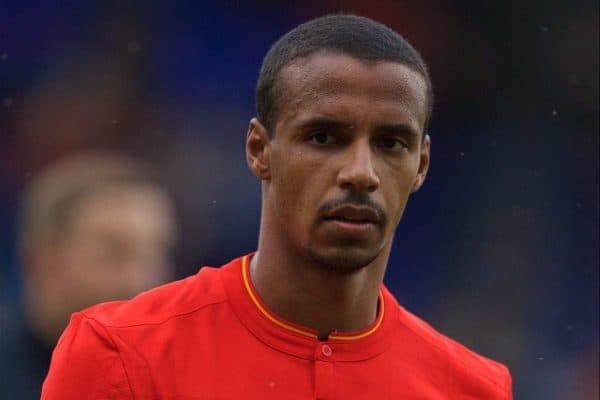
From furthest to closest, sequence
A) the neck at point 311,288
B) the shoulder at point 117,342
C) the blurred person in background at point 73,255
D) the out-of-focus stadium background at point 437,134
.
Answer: the out-of-focus stadium background at point 437,134 < the blurred person in background at point 73,255 < the neck at point 311,288 < the shoulder at point 117,342

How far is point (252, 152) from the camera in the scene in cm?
295

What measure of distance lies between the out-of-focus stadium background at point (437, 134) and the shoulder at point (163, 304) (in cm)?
188

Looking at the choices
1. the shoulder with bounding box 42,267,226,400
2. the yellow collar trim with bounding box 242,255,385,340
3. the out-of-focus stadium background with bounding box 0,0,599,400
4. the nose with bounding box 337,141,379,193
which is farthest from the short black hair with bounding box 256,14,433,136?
the out-of-focus stadium background with bounding box 0,0,599,400

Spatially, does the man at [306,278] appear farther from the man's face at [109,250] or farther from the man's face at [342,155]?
the man's face at [109,250]

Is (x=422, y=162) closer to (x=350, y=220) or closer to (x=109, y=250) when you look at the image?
(x=350, y=220)

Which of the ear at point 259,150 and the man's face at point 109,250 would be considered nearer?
the ear at point 259,150

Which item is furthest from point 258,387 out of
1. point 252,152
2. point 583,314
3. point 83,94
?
point 583,314

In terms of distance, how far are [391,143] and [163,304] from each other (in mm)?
722

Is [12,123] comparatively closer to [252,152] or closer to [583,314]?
[252,152]

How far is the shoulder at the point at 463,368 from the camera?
122 inches

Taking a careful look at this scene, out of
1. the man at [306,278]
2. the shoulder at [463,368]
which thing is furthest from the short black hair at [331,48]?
the shoulder at [463,368]

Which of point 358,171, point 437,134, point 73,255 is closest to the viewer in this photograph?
point 358,171

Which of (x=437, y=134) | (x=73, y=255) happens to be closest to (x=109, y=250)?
(x=73, y=255)

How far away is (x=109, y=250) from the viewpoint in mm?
4344
